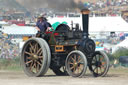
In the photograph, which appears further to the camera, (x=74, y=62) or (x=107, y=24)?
(x=107, y=24)

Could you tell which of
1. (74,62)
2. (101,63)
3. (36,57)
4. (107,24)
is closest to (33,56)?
(36,57)

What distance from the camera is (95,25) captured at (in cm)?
13438

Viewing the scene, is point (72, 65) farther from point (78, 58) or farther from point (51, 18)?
point (51, 18)

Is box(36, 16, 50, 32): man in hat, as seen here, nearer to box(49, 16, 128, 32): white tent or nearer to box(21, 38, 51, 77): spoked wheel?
box(21, 38, 51, 77): spoked wheel

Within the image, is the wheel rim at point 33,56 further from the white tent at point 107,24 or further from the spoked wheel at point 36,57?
the white tent at point 107,24

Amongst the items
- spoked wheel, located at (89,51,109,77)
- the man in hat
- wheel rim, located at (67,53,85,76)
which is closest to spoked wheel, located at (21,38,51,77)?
the man in hat

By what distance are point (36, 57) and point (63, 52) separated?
0.93 metres

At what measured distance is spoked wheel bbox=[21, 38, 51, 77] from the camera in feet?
49.0

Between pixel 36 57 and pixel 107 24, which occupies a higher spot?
pixel 36 57

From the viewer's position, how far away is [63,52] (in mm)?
15391

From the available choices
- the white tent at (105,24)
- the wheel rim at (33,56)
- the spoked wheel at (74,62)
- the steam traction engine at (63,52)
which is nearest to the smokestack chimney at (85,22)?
the steam traction engine at (63,52)

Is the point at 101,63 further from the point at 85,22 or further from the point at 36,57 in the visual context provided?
the point at 36,57

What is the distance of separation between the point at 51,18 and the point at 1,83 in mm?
134457

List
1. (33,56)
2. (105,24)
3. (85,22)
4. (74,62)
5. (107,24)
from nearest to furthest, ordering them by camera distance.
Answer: (74,62), (85,22), (33,56), (105,24), (107,24)
